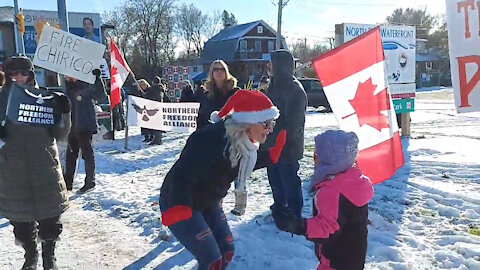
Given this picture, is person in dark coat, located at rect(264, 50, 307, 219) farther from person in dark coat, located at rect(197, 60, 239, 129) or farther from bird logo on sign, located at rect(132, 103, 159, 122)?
bird logo on sign, located at rect(132, 103, 159, 122)

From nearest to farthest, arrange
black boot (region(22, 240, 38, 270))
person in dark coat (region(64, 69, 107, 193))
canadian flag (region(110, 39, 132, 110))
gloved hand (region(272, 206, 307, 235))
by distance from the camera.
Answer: gloved hand (region(272, 206, 307, 235)), black boot (region(22, 240, 38, 270)), person in dark coat (region(64, 69, 107, 193)), canadian flag (region(110, 39, 132, 110))

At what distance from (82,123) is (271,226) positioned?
3178 mm

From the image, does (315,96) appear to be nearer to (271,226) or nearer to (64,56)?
(64,56)

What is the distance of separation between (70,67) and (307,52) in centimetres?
7402

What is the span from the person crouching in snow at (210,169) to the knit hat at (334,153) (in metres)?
0.50

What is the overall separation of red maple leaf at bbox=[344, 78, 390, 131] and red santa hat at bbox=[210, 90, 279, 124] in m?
1.27

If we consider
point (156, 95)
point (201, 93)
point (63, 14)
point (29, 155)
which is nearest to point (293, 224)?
A: point (29, 155)

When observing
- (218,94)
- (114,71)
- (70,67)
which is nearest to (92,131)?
(70,67)

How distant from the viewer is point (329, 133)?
2689mm

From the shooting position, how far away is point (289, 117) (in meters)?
4.68

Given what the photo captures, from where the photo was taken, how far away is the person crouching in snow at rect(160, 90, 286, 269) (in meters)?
2.83

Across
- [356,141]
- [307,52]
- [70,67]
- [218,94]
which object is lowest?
[356,141]

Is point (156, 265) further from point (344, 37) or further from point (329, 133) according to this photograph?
point (344, 37)

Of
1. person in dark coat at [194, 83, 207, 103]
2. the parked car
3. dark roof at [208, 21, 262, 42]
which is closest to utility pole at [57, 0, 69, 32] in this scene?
person in dark coat at [194, 83, 207, 103]
